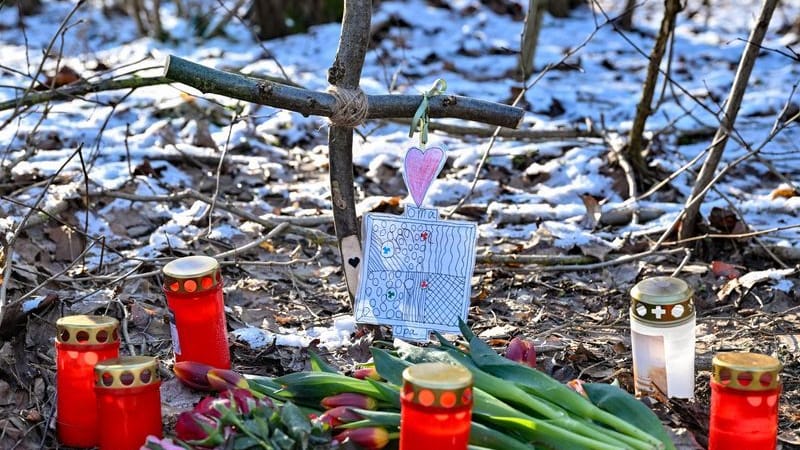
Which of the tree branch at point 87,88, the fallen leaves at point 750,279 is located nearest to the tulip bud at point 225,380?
the tree branch at point 87,88

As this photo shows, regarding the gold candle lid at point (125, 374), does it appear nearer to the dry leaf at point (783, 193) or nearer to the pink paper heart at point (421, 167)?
the pink paper heart at point (421, 167)

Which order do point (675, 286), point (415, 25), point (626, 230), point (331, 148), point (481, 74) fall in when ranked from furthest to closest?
1. point (415, 25)
2. point (481, 74)
3. point (626, 230)
4. point (331, 148)
5. point (675, 286)

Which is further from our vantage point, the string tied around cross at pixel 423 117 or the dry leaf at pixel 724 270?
the dry leaf at pixel 724 270

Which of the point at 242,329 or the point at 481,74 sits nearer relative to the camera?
the point at 242,329

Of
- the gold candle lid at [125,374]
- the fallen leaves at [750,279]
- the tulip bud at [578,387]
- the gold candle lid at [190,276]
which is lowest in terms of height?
the fallen leaves at [750,279]

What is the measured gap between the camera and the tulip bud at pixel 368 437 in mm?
1847

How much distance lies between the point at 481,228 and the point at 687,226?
0.75m

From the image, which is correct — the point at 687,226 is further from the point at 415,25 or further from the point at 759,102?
the point at 415,25

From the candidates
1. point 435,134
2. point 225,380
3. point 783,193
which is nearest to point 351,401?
point 225,380

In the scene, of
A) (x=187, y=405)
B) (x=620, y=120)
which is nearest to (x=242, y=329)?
(x=187, y=405)

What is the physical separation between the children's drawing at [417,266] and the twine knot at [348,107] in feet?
0.54

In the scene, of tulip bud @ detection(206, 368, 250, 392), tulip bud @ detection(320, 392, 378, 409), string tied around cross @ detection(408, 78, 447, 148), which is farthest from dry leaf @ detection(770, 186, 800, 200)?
tulip bud @ detection(206, 368, 250, 392)

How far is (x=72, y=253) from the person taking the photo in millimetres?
3328

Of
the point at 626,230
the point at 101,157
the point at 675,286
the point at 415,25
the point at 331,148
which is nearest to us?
the point at 675,286
